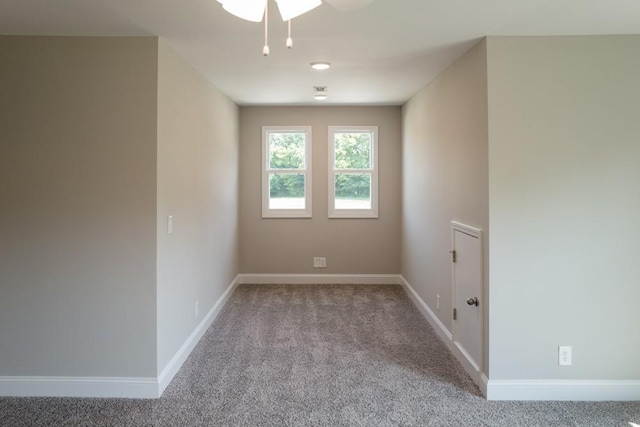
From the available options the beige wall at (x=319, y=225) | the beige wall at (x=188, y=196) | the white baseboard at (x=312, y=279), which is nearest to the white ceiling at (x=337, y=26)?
the beige wall at (x=188, y=196)

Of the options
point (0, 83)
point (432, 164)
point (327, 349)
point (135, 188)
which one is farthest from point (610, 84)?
point (0, 83)

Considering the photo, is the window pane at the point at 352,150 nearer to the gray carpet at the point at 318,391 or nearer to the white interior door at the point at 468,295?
the gray carpet at the point at 318,391

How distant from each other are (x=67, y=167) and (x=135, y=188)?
1.49 ft

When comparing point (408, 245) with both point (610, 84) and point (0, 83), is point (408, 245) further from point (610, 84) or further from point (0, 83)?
point (0, 83)

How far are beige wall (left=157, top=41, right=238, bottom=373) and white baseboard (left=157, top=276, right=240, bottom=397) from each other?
5 centimetres

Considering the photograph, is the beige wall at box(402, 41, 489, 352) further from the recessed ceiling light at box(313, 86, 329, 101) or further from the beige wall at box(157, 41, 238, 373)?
the beige wall at box(157, 41, 238, 373)


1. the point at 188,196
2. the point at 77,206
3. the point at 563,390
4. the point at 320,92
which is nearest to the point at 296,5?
the point at 77,206

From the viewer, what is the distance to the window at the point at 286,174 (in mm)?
5281

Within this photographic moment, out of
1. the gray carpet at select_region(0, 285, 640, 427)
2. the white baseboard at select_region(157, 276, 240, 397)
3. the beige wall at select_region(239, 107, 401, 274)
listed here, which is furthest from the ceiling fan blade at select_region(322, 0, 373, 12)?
the beige wall at select_region(239, 107, 401, 274)

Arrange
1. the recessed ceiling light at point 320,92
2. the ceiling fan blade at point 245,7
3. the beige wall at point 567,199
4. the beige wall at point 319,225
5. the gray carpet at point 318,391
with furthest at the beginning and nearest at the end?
the beige wall at point 319,225, the recessed ceiling light at point 320,92, the beige wall at point 567,199, the gray carpet at point 318,391, the ceiling fan blade at point 245,7

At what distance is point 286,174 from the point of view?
5.32 m

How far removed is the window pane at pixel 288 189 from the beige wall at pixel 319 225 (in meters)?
0.18

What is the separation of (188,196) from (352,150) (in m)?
2.74

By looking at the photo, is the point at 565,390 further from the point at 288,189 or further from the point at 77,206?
the point at 288,189
